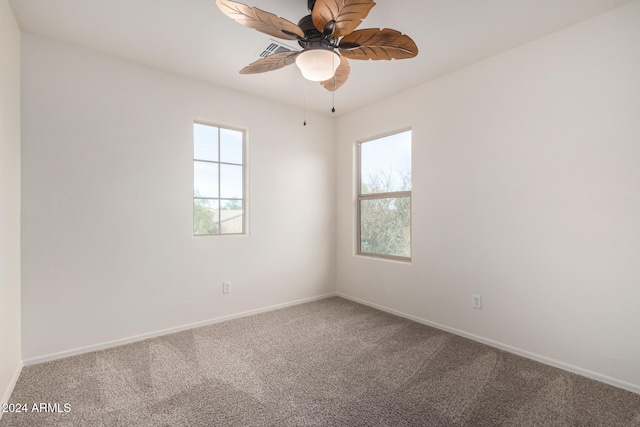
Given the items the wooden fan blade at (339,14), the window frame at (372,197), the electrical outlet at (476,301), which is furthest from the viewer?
the window frame at (372,197)

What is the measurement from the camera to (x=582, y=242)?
87.4 inches

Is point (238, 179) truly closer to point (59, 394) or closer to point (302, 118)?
point (302, 118)

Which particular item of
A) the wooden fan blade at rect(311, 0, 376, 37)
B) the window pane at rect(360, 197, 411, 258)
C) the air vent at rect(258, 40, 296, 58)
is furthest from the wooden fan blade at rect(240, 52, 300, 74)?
the window pane at rect(360, 197, 411, 258)

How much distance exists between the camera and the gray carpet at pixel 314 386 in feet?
5.72

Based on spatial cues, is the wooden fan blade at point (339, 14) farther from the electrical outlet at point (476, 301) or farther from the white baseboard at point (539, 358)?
the white baseboard at point (539, 358)

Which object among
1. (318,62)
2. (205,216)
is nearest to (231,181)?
(205,216)

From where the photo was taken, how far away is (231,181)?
11.4ft

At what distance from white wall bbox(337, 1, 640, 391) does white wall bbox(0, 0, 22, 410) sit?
3222mm

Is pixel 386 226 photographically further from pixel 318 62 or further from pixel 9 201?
pixel 9 201

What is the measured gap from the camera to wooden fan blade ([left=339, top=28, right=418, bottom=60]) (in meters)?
1.69

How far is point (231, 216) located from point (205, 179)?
49 cm

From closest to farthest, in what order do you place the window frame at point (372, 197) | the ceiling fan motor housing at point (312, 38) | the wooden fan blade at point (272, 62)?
the ceiling fan motor housing at point (312, 38), the wooden fan blade at point (272, 62), the window frame at point (372, 197)

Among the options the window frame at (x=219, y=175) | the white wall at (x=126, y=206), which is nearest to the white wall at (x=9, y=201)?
Result: the white wall at (x=126, y=206)

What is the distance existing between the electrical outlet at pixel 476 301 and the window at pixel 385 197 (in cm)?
77
